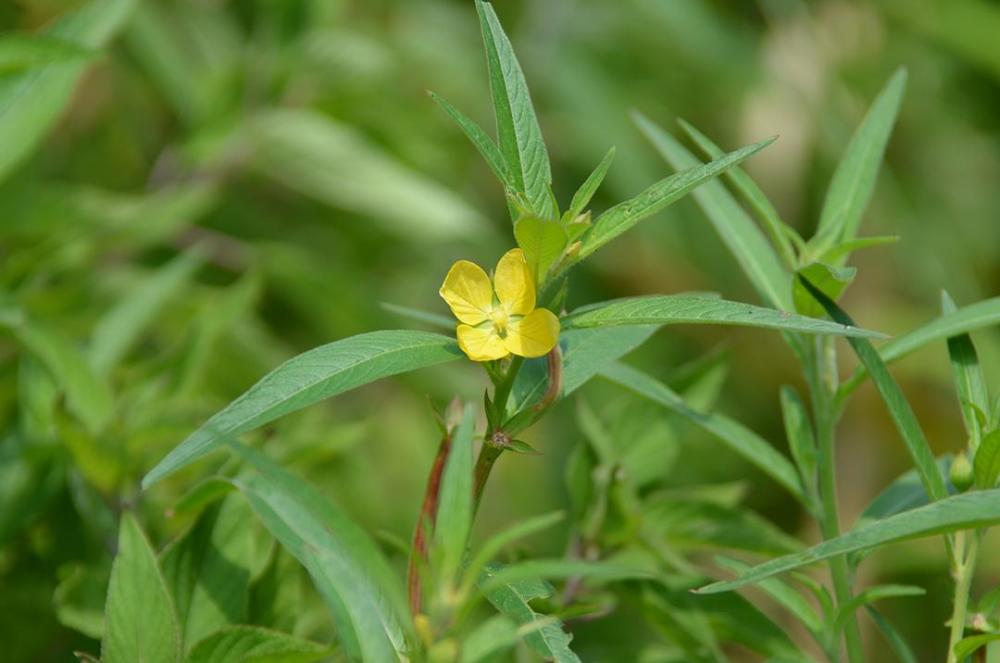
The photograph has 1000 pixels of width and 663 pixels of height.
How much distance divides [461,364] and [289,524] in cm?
93

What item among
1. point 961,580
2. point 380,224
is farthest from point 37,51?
point 380,224

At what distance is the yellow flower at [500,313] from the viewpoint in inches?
15.3

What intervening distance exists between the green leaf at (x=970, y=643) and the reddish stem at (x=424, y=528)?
0.20 m

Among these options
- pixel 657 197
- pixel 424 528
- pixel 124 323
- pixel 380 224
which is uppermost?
pixel 657 197

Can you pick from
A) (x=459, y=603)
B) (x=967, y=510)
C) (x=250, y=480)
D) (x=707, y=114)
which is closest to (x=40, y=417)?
(x=250, y=480)

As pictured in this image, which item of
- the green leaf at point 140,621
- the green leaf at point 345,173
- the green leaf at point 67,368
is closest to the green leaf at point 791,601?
the green leaf at point 140,621

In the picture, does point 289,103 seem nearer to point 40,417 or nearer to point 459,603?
point 40,417

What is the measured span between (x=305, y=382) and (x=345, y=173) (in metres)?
0.69

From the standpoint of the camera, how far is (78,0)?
3.80ft

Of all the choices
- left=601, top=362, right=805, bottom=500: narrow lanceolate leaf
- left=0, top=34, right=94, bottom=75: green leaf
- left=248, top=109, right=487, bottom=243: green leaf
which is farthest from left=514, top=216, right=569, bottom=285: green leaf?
left=248, top=109, right=487, bottom=243: green leaf

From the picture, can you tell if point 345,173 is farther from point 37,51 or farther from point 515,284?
point 515,284

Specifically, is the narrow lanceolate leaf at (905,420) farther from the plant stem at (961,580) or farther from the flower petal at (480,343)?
the flower petal at (480,343)

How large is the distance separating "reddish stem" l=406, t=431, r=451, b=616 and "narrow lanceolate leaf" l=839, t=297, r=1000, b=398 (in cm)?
18

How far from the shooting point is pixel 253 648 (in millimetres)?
437
